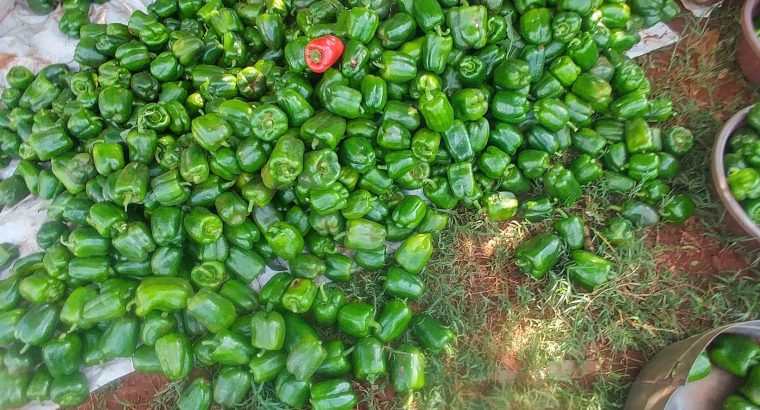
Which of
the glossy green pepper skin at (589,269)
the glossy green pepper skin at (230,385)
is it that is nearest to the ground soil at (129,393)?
the glossy green pepper skin at (230,385)

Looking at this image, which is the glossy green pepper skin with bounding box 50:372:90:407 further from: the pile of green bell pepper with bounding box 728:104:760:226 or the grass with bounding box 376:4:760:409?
the pile of green bell pepper with bounding box 728:104:760:226

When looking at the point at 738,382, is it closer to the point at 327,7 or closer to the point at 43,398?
the point at 327,7

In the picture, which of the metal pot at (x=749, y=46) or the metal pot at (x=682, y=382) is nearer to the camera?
the metal pot at (x=682, y=382)

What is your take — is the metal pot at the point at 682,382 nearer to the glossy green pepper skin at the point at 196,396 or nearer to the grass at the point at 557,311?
the grass at the point at 557,311

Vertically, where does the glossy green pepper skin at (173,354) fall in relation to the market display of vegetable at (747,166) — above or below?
below

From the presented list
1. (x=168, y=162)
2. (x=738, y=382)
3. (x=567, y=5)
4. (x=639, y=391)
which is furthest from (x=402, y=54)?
(x=738, y=382)

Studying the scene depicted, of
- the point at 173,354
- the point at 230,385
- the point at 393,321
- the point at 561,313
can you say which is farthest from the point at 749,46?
the point at 173,354
